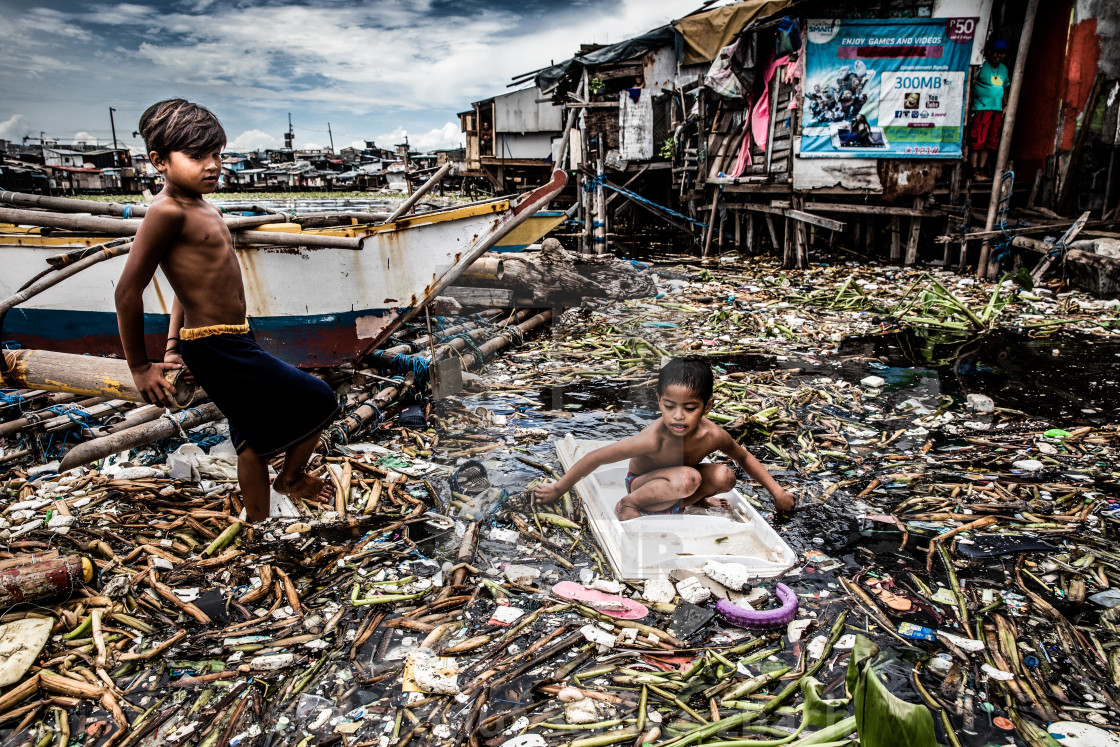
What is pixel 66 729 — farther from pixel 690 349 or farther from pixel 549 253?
pixel 549 253

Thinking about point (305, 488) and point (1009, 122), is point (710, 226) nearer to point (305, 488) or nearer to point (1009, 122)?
point (1009, 122)

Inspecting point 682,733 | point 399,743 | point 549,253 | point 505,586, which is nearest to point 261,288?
point 505,586

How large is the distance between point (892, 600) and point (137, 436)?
153 inches

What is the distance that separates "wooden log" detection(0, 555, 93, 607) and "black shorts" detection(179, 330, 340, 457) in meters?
0.79

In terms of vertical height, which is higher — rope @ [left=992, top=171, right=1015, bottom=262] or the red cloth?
the red cloth

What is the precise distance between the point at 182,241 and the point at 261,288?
2.59m

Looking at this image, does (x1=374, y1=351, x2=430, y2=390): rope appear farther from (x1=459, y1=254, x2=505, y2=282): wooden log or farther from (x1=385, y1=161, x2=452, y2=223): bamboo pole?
(x1=459, y1=254, x2=505, y2=282): wooden log

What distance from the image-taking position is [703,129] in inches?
582

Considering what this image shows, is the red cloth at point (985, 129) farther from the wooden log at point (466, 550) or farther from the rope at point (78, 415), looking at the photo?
Answer: the rope at point (78, 415)

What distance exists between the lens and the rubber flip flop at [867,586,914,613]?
8.22ft

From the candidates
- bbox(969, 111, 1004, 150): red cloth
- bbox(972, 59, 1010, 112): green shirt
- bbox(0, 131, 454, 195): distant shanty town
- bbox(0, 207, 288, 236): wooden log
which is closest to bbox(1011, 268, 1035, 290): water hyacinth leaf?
bbox(969, 111, 1004, 150): red cloth

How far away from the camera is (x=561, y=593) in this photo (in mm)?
2650

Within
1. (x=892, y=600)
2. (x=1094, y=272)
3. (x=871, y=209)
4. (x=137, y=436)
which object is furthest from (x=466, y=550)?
(x=871, y=209)

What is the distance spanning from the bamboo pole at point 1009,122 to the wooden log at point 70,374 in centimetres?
1044
